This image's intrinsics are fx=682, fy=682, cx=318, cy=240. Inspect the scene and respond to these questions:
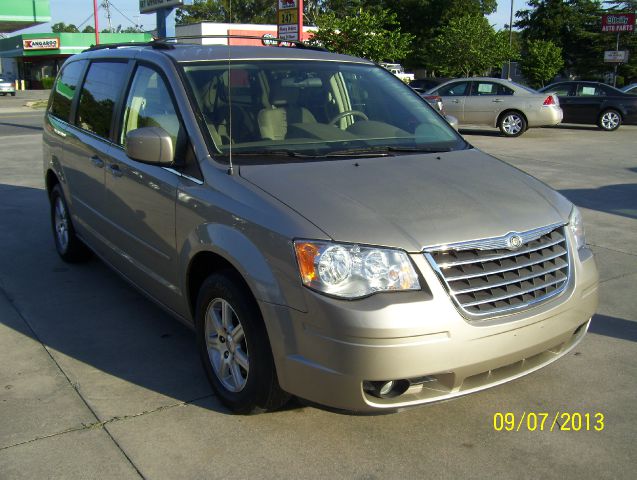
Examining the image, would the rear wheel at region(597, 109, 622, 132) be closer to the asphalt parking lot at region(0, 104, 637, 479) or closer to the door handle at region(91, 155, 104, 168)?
the asphalt parking lot at region(0, 104, 637, 479)

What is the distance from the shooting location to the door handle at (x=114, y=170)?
4531 mm

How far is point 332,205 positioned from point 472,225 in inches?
26.0

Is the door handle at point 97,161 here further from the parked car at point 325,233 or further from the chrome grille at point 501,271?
the chrome grille at point 501,271

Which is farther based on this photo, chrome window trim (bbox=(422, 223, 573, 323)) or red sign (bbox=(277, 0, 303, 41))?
red sign (bbox=(277, 0, 303, 41))

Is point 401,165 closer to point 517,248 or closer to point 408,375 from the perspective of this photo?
point 517,248

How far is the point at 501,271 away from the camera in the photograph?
125 inches

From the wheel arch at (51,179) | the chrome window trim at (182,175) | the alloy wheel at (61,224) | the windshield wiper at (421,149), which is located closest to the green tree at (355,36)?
the wheel arch at (51,179)

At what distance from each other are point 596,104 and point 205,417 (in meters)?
19.7

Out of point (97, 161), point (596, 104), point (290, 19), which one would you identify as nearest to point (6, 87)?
point (290, 19)

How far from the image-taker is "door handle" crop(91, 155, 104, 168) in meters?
4.86

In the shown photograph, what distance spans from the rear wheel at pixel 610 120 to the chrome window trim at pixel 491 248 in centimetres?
1872

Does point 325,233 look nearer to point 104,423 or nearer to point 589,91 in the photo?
point 104,423

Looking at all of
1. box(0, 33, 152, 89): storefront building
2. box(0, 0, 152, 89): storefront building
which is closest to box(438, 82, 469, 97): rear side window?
box(0, 0, 152, 89): storefront building
